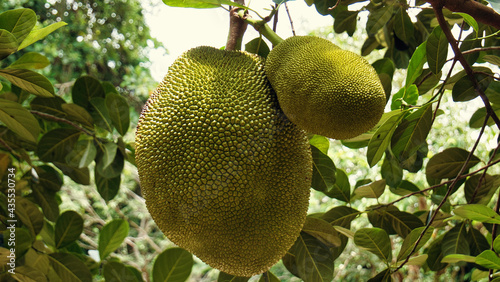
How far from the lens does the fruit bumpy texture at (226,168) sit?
55 centimetres

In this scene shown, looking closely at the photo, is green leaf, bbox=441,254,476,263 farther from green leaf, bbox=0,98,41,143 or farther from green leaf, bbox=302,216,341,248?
green leaf, bbox=0,98,41,143

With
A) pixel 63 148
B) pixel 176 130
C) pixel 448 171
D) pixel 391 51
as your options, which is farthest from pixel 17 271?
pixel 391 51

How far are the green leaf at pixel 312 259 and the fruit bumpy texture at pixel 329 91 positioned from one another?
0.24 metres

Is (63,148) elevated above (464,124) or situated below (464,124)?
above

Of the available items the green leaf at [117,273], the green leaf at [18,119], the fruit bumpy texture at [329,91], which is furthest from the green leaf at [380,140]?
the green leaf at [18,119]

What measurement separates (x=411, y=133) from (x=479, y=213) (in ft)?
0.49

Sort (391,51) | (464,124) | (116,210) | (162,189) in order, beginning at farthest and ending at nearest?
(116,210)
(464,124)
(391,51)
(162,189)

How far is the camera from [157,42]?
6.45 feet

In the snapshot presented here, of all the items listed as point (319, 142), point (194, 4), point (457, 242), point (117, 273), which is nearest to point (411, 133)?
point (319, 142)

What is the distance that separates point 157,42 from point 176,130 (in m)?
1.48

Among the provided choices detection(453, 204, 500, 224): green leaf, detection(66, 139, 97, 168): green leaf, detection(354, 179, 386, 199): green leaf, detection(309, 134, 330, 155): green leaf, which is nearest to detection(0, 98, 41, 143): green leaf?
detection(66, 139, 97, 168): green leaf

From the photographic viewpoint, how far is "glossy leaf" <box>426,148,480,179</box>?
808 mm

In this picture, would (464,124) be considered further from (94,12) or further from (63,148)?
(94,12)

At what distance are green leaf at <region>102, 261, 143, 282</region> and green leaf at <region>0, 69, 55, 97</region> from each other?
0.32 meters
